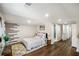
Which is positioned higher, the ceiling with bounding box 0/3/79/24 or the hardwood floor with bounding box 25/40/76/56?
the ceiling with bounding box 0/3/79/24

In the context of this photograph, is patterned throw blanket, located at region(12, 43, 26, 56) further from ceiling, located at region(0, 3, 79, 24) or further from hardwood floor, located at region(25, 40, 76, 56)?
ceiling, located at region(0, 3, 79, 24)

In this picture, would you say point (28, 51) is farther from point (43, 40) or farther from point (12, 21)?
point (12, 21)

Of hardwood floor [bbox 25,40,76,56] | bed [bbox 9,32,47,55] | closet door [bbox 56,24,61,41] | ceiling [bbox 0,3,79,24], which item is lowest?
hardwood floor [bbox 25,40,76,56]

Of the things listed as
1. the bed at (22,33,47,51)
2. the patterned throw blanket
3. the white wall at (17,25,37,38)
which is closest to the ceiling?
the white wall at (17,25,37,38)

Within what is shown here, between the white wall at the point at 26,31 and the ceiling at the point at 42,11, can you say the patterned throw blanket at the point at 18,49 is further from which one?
the ceiling at the point at 42,11

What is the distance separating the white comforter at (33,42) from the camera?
1.71m

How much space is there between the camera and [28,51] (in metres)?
1.73

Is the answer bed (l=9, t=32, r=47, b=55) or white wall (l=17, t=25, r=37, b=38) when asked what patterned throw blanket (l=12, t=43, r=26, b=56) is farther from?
white wall (l=17, t=25, r=37, b=38)

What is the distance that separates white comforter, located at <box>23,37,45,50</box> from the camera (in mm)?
1712

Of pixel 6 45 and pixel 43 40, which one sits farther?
pixel 43 40

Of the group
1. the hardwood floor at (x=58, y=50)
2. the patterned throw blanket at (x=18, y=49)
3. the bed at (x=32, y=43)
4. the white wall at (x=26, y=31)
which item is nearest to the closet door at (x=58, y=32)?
the hardwood floor at (x=58, y=50)

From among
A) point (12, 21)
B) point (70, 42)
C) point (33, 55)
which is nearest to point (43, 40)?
point (33, 55)

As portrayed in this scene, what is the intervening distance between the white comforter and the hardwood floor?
0.10 meters

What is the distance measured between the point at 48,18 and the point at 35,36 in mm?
383
